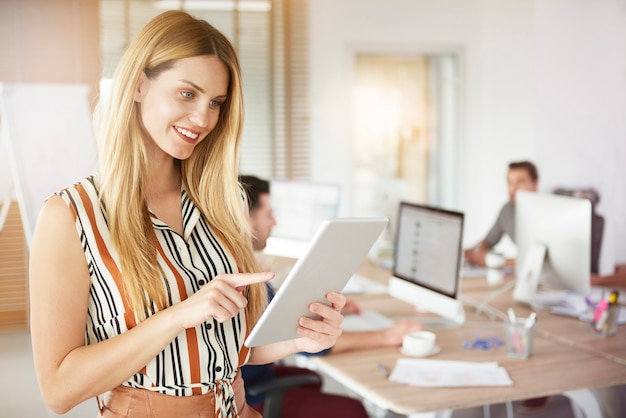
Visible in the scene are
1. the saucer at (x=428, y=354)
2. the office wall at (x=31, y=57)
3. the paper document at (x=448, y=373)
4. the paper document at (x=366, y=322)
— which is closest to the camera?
the office wall at (x=31, y=57)

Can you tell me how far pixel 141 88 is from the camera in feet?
4.62

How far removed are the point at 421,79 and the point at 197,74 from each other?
5469 millimetres

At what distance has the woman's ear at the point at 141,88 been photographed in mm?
1400

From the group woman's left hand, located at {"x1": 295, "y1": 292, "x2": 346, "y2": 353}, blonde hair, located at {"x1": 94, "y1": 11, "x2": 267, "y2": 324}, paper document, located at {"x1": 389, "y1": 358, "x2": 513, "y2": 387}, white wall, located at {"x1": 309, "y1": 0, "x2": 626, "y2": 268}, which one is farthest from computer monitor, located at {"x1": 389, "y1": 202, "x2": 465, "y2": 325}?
white wall, located at {"x1": 309, "y1": 0, "x2": 626, "y2": 268}

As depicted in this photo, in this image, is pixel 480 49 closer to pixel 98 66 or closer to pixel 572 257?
pixel 572 257

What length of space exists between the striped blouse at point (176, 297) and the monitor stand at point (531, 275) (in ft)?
6.26

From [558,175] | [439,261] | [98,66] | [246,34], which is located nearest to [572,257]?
[439,261]

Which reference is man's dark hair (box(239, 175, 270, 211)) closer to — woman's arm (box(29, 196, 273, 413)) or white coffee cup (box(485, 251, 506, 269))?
white coffee cup (box(485, 251, 506, 269))

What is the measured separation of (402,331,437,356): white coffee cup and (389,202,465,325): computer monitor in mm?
281

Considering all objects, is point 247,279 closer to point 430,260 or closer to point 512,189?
point 430,260

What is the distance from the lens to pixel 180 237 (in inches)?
57.2

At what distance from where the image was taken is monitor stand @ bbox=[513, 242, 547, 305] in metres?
3.09

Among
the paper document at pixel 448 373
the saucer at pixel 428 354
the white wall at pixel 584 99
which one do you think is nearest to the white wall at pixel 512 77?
the white wall at pixel 584 99

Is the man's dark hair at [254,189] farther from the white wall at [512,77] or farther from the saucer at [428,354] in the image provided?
the white wall at [512,77]
